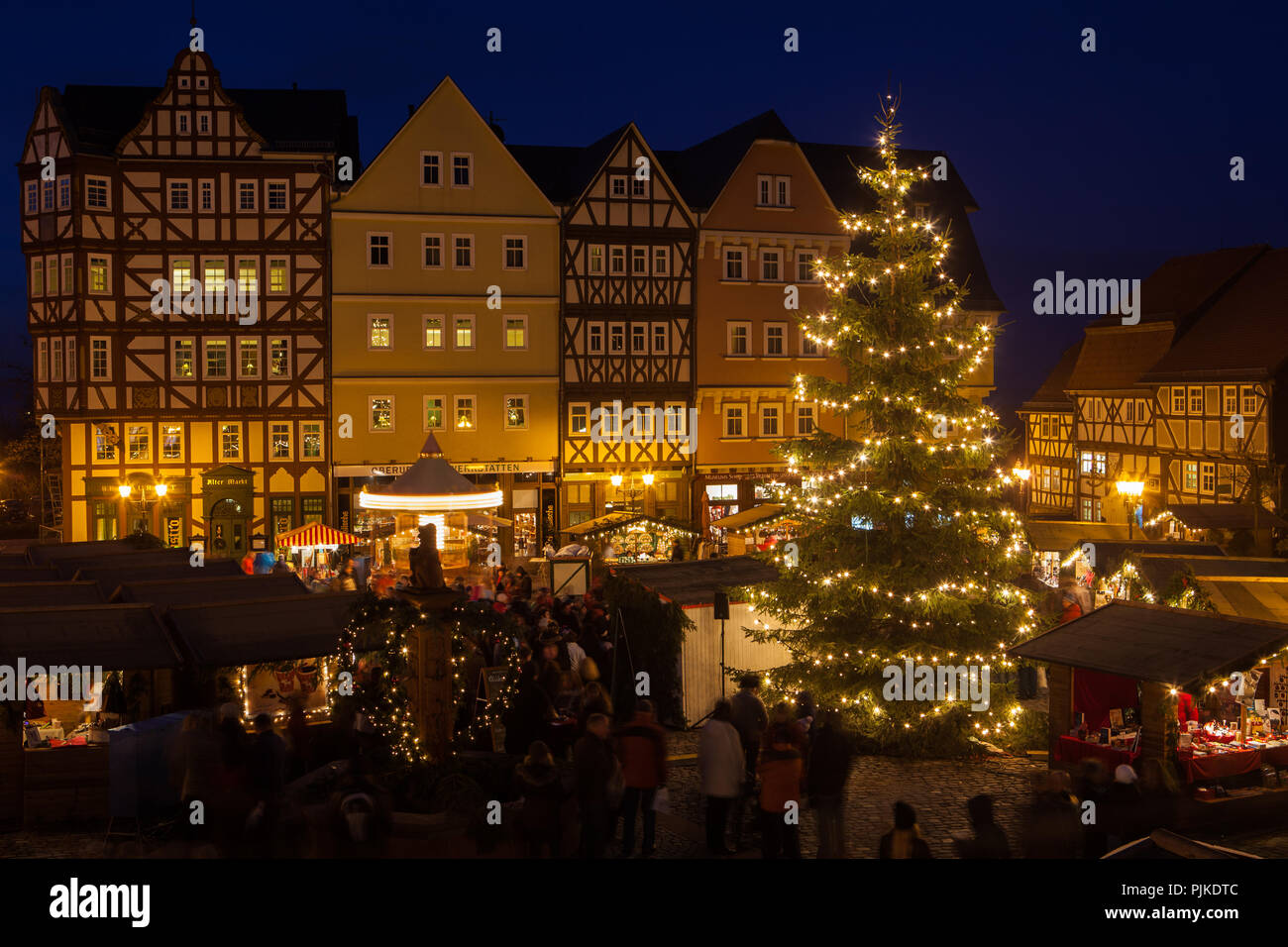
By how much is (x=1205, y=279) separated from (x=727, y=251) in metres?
15.0

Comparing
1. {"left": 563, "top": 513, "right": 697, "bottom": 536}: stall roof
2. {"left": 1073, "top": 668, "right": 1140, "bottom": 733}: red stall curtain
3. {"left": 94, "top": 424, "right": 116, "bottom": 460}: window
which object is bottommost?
{"left": 1073, "top": 668, "right": 1140, "bottom": 733}: red stall curtain

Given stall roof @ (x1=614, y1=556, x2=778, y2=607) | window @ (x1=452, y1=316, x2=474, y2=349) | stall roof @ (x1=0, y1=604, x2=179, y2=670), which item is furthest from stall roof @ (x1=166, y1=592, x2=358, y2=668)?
window @ (x1=452, y1=316, x2=474, y2=349)

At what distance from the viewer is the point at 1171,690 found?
11.9 metres

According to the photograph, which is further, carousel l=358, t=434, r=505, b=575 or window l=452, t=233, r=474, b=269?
window l=452, t=233, r=474, b=269

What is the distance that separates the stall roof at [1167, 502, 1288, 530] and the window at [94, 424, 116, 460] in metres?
27.2

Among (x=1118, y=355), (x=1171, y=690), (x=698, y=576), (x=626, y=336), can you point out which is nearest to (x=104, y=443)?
(x=626, y=336)

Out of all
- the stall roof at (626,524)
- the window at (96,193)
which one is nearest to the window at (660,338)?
the stall roof at (626,524)

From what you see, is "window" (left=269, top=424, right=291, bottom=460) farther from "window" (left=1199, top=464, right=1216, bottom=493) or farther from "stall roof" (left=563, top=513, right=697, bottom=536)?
"window" (left=1199, top=464, right=1216, bottom=493)

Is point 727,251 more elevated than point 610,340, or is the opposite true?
point 727,251

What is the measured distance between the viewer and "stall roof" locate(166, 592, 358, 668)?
12.9 metres

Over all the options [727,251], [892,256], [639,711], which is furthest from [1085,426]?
[639,711]

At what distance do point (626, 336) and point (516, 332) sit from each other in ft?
11.1

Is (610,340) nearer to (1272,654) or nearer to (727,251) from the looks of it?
(727,251)
